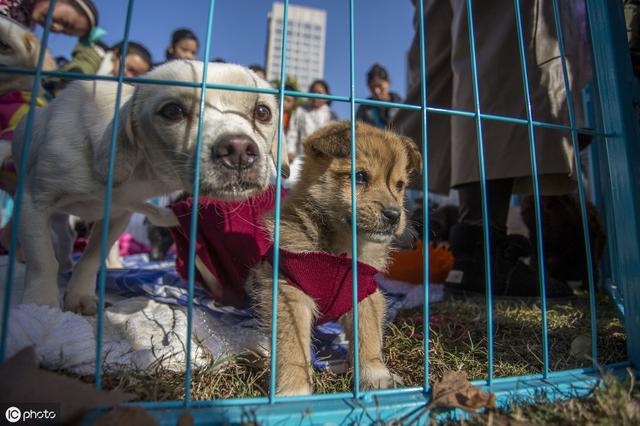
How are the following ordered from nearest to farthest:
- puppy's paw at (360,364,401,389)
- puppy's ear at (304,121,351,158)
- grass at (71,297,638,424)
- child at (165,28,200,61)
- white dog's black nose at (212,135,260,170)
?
grass at (71,297,638,424) < puppy's paw at (360,364,401,389) < white dog's black nose at (212,135,260,170) < puppy's ear at (304,121,351,158) < child at (165,28,200,61)

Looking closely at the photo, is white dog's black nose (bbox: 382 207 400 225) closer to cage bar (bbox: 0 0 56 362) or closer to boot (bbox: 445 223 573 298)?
cage bar (bbox: 0 0 56 362)

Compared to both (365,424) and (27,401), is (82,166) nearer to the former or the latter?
(27,401)

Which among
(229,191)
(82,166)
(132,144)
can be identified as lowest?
(229,191)

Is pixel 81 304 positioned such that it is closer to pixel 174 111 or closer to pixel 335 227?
pixel 174 111

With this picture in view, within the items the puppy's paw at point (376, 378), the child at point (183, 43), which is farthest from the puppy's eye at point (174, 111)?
the child at point (183, 43)

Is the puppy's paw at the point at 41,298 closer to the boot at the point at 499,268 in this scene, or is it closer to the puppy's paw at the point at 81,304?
the puppy's paw at the point at 81,304

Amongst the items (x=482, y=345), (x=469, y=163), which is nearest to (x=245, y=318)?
(x=482, y=345)

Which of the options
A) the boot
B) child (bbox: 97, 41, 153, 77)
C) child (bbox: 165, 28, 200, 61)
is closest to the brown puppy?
the boot

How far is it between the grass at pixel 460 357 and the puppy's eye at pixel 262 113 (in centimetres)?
139

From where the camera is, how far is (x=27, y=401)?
1.14m

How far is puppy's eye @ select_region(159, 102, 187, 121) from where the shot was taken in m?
2.08

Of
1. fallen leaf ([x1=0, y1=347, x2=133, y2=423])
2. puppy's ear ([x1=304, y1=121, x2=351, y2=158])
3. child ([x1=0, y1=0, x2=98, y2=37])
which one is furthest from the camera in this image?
child ([x1=0, y1=0, x2=98, y2=37])

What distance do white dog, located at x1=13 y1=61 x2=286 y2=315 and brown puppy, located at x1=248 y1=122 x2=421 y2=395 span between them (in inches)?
11.2

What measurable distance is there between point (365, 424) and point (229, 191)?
1.23 m
